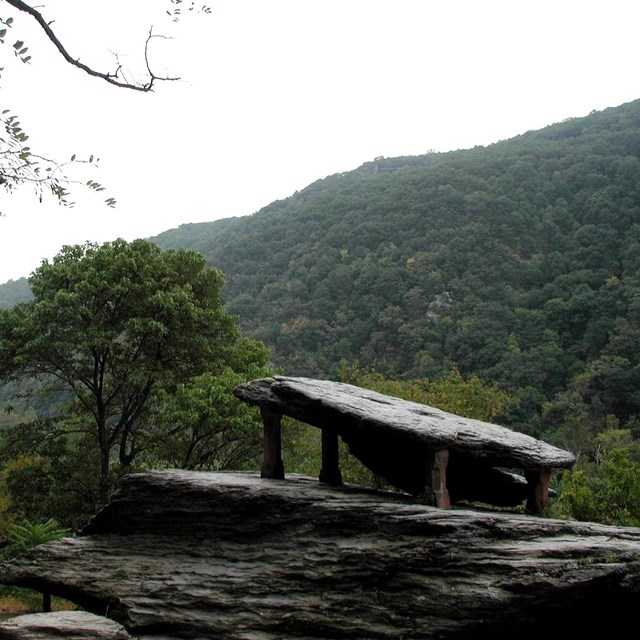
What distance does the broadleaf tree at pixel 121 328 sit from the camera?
73.0ft

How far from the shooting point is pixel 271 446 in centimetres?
1400

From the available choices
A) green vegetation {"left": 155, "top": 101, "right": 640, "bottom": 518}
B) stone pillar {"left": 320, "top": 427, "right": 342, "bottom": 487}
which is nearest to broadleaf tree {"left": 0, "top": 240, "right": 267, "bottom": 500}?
stone pillar {"left": 320, "top": 427, "right": 342, "bottom": 487}

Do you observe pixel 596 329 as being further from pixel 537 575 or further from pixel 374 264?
pixel 537 575

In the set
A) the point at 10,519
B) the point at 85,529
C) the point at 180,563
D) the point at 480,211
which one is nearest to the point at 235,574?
the point at 180,563

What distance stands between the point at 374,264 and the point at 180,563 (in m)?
56.8

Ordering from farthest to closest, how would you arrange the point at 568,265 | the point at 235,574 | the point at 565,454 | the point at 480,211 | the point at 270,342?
the point at 480,211
the point at 568,265
the point at 270,342
the point at 565,454
the point at 235,574

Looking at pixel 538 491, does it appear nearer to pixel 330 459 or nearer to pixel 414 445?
pixel 414 445

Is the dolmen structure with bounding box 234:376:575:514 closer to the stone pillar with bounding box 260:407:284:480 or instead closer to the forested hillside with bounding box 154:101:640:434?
the stone pillar with bounding box 260:407:284:480

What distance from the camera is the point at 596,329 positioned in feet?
184

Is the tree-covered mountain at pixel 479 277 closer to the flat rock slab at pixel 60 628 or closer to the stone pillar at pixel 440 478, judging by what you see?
the stone pillar at pixel 440 478

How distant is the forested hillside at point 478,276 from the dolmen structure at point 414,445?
37812 mm

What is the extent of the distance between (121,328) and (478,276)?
47612 millimetres

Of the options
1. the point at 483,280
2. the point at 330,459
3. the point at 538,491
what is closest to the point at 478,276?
the point at 483,280

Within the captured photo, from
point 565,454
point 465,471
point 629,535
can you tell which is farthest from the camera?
point 465,471
